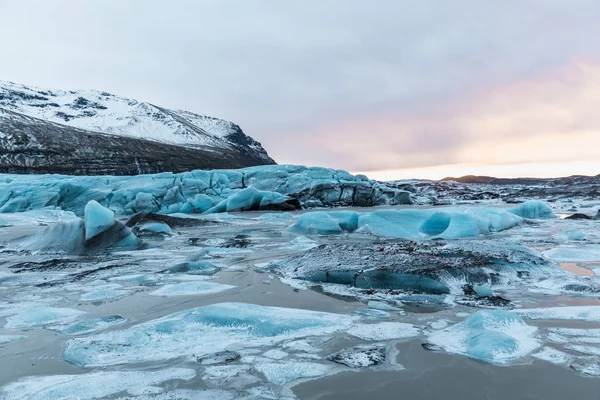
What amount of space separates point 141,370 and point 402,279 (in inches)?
124

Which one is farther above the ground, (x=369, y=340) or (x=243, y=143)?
(x=243, y=143)

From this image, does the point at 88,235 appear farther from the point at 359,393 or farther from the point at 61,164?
the point at 61,164

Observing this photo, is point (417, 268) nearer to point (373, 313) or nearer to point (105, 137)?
point (373, 313)

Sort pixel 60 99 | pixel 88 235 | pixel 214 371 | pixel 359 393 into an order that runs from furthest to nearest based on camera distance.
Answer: pixel 60 99
pixel 88 235
pixel 214 371
pixel 359 393

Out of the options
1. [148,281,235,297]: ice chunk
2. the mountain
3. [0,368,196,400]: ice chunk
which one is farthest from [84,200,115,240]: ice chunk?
the mountain

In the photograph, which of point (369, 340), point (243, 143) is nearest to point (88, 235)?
point (369, 340)

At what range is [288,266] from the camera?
640 cm

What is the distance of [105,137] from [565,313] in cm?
9157

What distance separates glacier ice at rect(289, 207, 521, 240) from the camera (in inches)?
430

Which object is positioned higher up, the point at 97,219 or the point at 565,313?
the point at 97,219

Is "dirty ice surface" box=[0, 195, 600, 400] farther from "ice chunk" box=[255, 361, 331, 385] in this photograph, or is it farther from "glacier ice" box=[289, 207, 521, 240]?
"glacier ice" box=[289, 207, 521, 240]

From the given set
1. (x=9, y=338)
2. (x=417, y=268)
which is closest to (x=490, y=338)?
(x=417, y=268)

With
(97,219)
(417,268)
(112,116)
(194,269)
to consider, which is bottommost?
(194,269)

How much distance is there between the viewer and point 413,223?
11.6 metres
